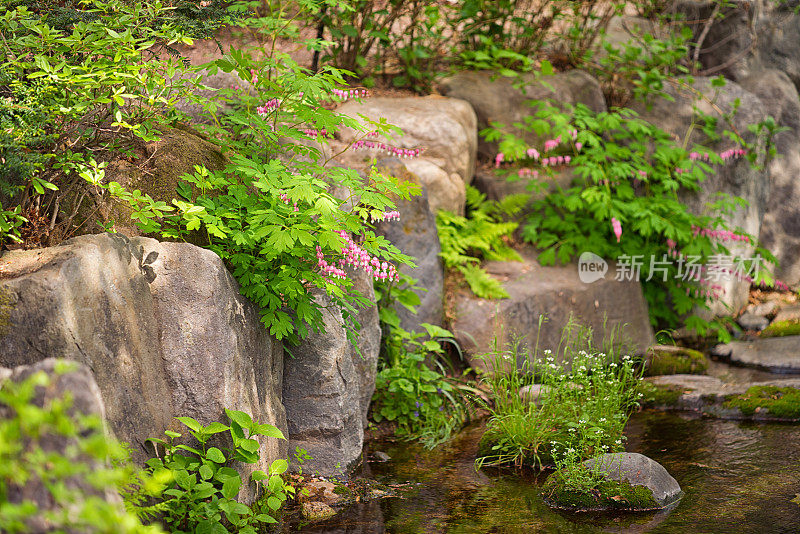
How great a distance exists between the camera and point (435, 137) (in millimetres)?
7629

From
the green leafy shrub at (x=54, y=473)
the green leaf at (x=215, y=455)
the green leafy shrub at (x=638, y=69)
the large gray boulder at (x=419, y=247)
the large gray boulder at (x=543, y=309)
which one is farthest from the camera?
the green leafy shrub at (x=638, y=69)

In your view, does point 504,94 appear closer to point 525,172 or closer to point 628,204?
point 525,172

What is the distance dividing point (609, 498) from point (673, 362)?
351 cm

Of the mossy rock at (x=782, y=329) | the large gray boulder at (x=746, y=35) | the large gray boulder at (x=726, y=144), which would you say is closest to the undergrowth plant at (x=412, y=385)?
the large gray boulder at (x=726, y=144)

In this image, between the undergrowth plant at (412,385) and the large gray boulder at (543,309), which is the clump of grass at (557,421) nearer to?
the undergrowth plant at (412,385)

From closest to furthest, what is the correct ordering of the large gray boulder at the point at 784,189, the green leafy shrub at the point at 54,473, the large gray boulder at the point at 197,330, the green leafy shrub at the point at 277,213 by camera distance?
the green leafy shrub at the point at 54,473 < the large gray boulder at the point at 197,330 < the green leafy shrub at the point at 277,213 < the large gray boulder at the point at 784,189

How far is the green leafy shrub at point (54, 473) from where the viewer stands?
67.3 inches

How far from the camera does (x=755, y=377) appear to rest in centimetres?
754

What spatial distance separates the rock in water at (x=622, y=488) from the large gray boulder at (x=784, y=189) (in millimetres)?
6798

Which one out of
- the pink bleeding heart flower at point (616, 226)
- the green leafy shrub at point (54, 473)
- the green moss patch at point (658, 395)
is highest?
the green leafy shrub at point (54, 473)

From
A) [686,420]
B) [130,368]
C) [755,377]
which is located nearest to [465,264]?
[686,420]

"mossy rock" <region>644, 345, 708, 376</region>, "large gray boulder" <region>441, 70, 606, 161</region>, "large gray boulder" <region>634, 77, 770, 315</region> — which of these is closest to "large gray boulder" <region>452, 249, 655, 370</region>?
"mossy rock" <region>644, 345, 708, 376</region>

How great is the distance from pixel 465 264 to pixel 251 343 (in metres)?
3.71

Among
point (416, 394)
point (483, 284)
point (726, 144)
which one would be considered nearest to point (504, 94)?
point (483, 284)
